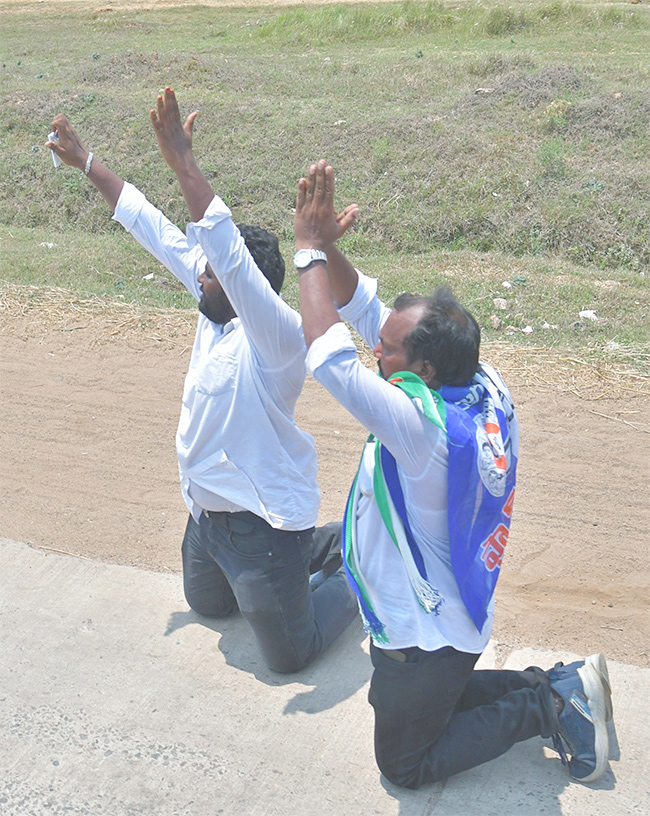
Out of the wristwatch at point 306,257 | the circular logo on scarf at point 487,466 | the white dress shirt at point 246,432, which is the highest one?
the wristwatch at point 306,257

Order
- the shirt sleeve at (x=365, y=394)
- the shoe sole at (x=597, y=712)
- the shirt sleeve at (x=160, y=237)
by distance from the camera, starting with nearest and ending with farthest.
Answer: the shirt sleeve at (x=365, y=394), the shoe sole at (x=597, y=712), the shirt sleeve at (x=160, y=237)

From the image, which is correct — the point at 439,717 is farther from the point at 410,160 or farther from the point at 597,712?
the point at 410,160

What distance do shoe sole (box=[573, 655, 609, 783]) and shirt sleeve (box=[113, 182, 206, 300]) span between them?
203cm

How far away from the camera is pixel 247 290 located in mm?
2838

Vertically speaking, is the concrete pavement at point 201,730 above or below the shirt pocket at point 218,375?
below

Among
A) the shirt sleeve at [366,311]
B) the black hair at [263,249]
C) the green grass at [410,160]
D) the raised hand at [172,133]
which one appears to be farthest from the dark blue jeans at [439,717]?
the green grass at [410,160]

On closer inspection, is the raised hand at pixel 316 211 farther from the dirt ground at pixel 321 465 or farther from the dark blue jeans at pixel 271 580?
the dirt ground at pixel 321 465

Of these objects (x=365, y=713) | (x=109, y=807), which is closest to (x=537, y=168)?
(x=365, y=713)

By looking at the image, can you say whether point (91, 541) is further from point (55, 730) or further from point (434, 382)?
point (434, 382)

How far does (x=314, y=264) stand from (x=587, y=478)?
3.07 m

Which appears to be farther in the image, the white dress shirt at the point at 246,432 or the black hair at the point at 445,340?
the white dress shirt at the point at 246,432

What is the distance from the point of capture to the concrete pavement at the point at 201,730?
9.33 ft

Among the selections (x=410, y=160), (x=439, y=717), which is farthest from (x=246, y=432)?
(x=410, y=160)

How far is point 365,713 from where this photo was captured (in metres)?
3.26
